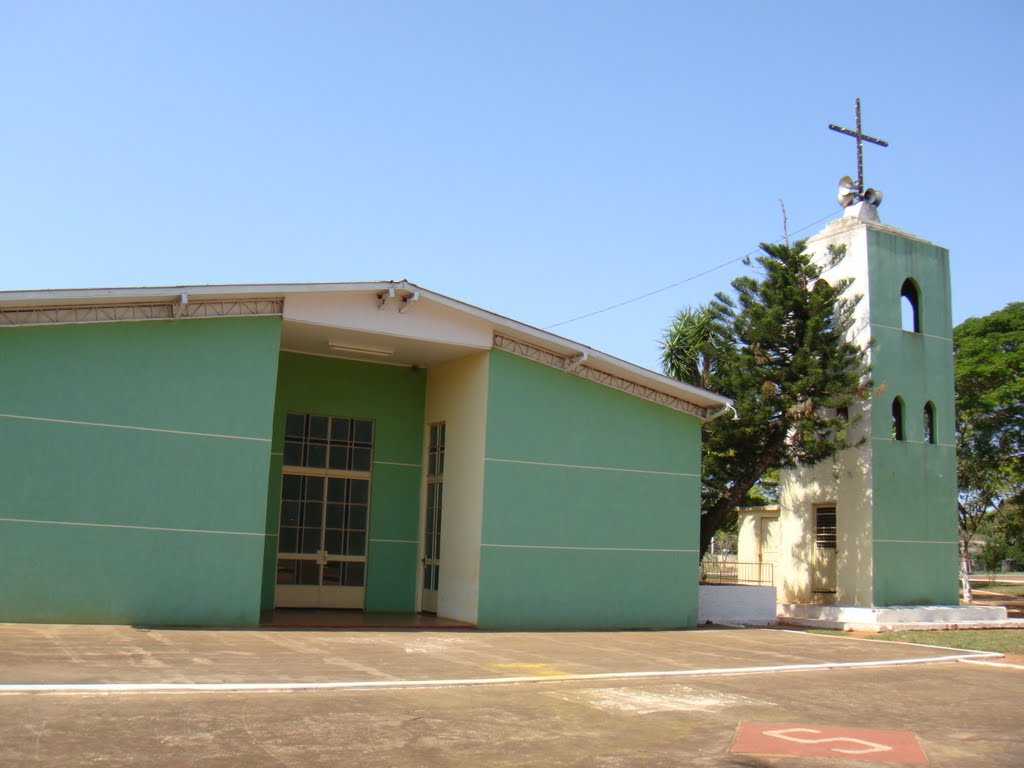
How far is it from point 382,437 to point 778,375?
27.5 ft

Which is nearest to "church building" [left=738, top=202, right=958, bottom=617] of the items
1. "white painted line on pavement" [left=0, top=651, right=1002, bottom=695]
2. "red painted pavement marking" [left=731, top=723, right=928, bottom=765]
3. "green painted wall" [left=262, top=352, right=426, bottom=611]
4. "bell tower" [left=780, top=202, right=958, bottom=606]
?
"bell tower" [left=780, top=202, right=958, bottom=606]

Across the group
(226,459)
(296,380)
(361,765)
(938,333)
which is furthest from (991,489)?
(361,765)

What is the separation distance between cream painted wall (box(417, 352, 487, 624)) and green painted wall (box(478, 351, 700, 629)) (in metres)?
0.24

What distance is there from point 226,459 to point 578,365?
653cm

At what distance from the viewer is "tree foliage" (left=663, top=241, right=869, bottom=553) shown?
66.0 feet

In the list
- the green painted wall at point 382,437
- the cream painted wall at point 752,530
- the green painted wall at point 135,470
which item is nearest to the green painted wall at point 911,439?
the cream painted wall at point 752,530

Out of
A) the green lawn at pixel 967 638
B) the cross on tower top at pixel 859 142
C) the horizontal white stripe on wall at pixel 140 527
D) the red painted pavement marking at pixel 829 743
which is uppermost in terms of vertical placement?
the cross on tower top at pixel 859 142

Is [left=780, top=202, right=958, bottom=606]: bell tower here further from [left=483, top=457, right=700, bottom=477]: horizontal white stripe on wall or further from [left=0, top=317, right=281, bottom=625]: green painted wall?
[left=0, top=317, right=281, bottom=625]: green painted wall

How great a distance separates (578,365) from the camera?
17766 mm

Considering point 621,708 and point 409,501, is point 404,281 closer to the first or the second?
point 409,501

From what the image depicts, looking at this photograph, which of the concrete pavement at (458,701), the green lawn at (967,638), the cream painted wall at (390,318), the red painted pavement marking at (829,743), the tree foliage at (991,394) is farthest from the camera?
the tree foliage at (991,394)

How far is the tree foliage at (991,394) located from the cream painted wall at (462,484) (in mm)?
17170

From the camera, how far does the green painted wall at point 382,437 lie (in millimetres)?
18562

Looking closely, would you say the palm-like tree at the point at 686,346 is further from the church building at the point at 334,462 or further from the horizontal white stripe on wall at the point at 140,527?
the horizontal white stripe on wall at the point at 140,527
